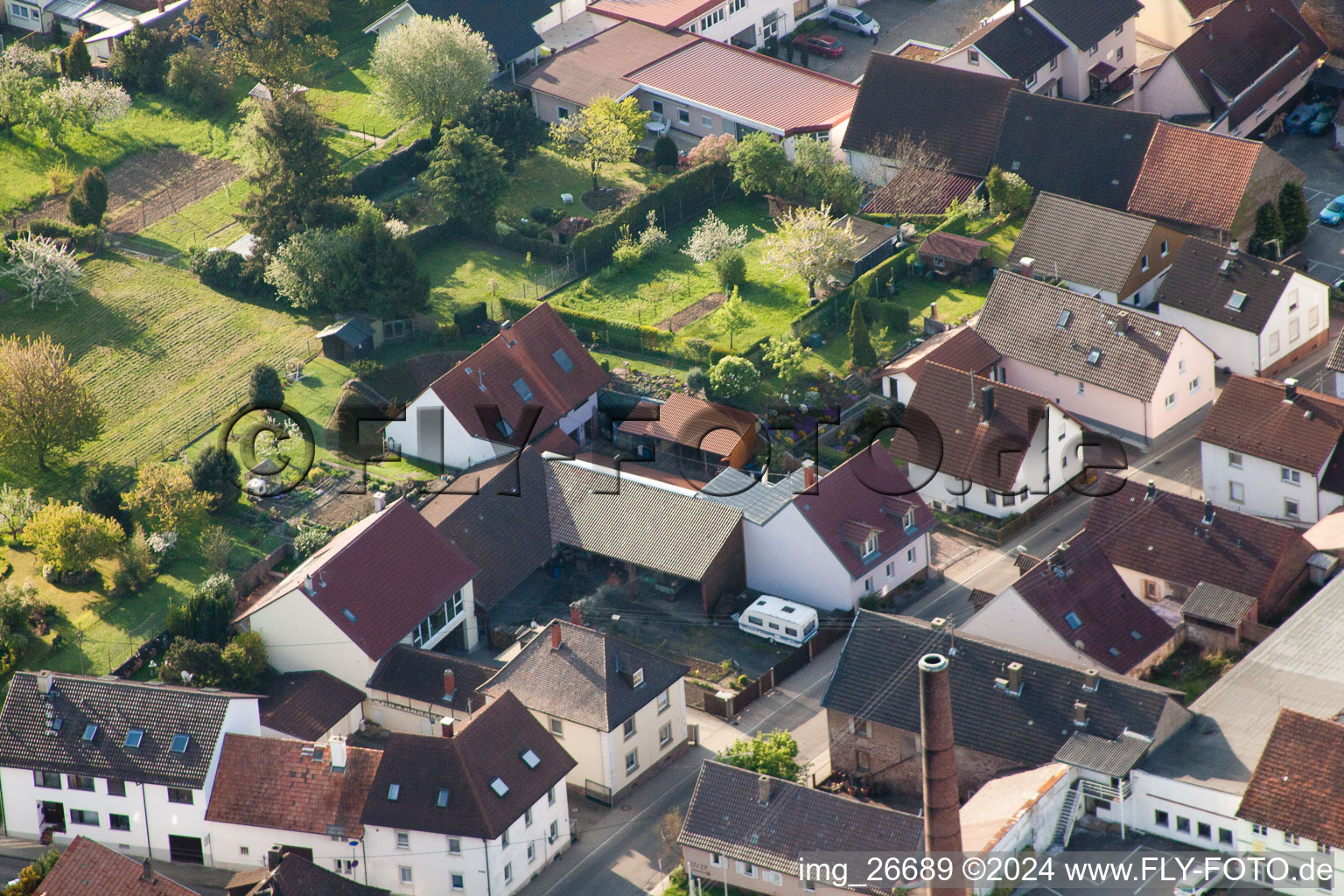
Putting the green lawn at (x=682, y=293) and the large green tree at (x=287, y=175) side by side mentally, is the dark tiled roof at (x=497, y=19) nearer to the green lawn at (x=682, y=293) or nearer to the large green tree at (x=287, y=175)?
the large green tree at (x=287, y=175)

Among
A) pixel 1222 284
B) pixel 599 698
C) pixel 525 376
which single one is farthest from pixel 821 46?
pixel 599 698

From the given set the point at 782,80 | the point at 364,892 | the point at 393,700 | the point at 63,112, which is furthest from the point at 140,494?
the point at 782,80

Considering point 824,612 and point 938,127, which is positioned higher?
point 938,127

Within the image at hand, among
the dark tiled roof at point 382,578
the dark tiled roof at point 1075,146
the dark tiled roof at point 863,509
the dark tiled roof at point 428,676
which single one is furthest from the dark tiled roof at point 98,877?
the dark tiled roof at point 1075,146

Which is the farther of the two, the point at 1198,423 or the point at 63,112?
the point at 63,112

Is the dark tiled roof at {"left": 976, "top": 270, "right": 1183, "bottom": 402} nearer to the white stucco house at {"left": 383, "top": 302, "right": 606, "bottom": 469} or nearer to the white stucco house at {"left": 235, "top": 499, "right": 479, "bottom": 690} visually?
the white stucco house at {"left": 383, "top": 302, "right": 606, "bottom": 469}

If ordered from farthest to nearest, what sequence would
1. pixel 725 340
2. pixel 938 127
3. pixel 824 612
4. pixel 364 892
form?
pixel 938 127
pixel 725 340
pixel 824 612
pixel 364 892

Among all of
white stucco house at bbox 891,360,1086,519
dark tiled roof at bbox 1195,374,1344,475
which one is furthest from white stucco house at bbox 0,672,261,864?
dark tiled roof at bbox 1195,374,1344,475

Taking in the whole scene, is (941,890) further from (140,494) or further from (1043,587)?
(140,494)
